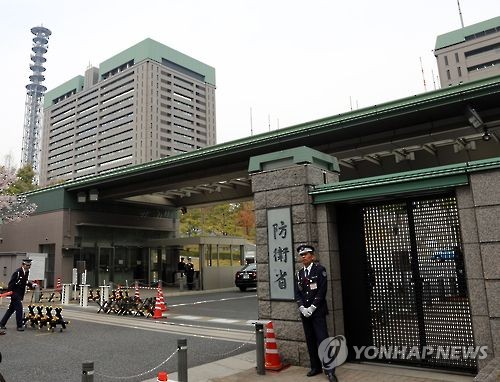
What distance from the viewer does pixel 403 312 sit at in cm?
686

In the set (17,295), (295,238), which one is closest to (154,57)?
(17,295)

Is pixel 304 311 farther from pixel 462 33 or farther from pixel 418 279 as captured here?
pixel 462 33

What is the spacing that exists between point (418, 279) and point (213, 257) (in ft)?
69.8

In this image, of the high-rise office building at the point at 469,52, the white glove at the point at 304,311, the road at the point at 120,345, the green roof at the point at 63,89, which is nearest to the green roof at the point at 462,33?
the high-rise office building at the point at 469,52

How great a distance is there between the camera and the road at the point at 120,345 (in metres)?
7.27

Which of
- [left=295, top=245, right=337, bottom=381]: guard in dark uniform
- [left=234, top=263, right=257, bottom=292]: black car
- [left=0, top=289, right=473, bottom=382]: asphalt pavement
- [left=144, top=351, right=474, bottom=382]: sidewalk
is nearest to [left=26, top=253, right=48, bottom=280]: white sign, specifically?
[left=0, top=289, right=473, bottom=382]: asphalt pavement

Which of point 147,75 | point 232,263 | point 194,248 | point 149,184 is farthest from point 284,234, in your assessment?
point 147,75

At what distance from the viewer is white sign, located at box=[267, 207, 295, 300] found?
7.46m

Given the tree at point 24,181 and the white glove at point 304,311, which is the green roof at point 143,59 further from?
the white glove at point 304,311

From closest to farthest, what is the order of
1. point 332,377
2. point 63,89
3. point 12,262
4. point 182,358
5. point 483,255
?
point 182,358, point 483,255, point 332,377, point 12,262, point 63,89

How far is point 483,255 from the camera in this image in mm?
5812

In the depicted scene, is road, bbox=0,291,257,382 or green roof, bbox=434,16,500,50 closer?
road, bbox=0,291,257,382

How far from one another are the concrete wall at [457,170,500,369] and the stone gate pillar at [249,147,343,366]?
2180mm

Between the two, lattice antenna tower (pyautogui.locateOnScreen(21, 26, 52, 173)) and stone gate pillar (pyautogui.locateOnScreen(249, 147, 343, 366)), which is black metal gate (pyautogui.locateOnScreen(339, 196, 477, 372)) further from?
lattice antenna tower (pyautogui.locateOnScreen(21, 26, 52, 173))
